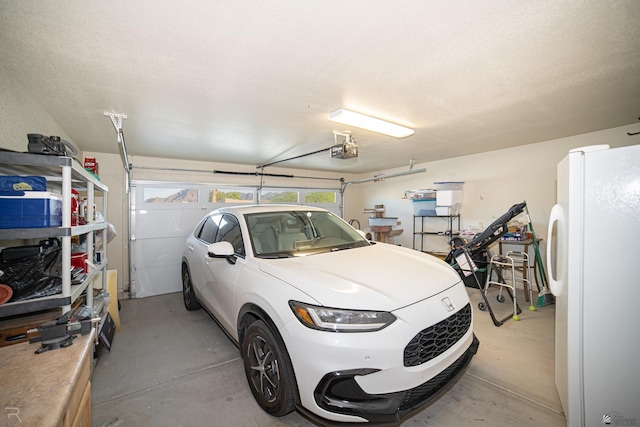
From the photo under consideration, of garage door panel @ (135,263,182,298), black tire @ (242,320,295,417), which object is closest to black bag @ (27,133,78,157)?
black tire @ (242,320,295,417)

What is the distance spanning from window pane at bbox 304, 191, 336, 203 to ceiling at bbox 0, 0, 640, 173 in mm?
3411

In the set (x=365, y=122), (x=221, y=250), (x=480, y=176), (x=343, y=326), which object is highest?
(x=365, y=122)

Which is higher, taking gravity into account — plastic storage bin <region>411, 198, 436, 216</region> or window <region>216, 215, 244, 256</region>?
plastic storage bin <region>411, 198, 436, 216</region>

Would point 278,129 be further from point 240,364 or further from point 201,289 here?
point 240,364

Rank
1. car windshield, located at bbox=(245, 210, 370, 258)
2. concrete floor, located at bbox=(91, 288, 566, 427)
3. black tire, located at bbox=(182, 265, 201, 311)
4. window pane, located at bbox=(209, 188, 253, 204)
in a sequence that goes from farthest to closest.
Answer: window pane, located at bbox=(209, 188, 253, 204) → black tire, located at bbox=(182, 265, 201, 311) → car windshield, located at bbox=(245, 210, 370, 258) → concrete floor, located at bbox=(91, 288, 566, 427)

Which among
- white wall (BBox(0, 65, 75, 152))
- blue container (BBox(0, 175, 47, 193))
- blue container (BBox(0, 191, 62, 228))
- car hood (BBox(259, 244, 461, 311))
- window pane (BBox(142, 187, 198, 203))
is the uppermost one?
white wall (BBox(0, 65, 75, 152))

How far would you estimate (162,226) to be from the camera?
15.6 feet

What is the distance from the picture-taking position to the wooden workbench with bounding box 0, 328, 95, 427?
2.31 feet

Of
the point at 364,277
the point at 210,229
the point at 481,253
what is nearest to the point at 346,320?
the point at 364,277

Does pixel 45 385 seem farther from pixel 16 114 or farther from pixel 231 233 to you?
pixel 16 114

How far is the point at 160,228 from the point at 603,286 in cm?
564

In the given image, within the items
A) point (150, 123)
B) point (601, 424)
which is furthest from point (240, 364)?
point (150, 123)

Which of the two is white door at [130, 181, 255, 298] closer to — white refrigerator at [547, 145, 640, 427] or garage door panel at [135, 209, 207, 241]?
garage door panel at [135, 209, 207, 241]

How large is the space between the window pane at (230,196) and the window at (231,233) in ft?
8.43
